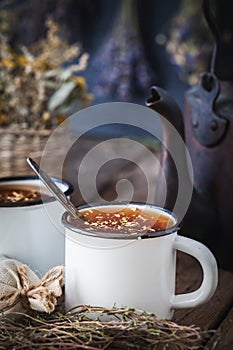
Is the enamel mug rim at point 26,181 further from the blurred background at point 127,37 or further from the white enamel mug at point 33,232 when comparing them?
the blurred background at point 127,37

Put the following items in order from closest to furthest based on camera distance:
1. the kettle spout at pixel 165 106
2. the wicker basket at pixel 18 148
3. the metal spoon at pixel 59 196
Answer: the metal spoon at pixel 59 196 < the kettle spout at pixel 165 106 < the wicker basket at pixel 18 148

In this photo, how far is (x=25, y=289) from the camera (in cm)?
67

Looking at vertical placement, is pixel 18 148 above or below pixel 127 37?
below

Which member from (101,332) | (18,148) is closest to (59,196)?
(101,332)

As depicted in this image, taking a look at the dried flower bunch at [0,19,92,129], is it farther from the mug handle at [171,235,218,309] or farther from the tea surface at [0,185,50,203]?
the mug handle at [171,235,218,309]

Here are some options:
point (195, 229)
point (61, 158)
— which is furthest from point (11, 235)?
point (61, 158)

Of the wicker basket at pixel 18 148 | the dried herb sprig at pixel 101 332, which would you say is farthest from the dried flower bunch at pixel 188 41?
the dried herb sprig at pixel 101 332

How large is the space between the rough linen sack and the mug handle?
141mm

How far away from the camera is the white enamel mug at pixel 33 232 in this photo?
0.72 m

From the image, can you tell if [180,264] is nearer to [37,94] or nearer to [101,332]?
[101,332]

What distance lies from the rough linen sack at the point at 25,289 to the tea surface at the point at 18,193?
0.11 metres

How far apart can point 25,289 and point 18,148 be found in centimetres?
61

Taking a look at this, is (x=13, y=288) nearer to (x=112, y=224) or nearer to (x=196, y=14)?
(x=112, y=224)

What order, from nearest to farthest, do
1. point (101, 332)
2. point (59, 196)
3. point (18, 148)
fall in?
point (101, 332)
point (59, 196)
point (18, 148)
